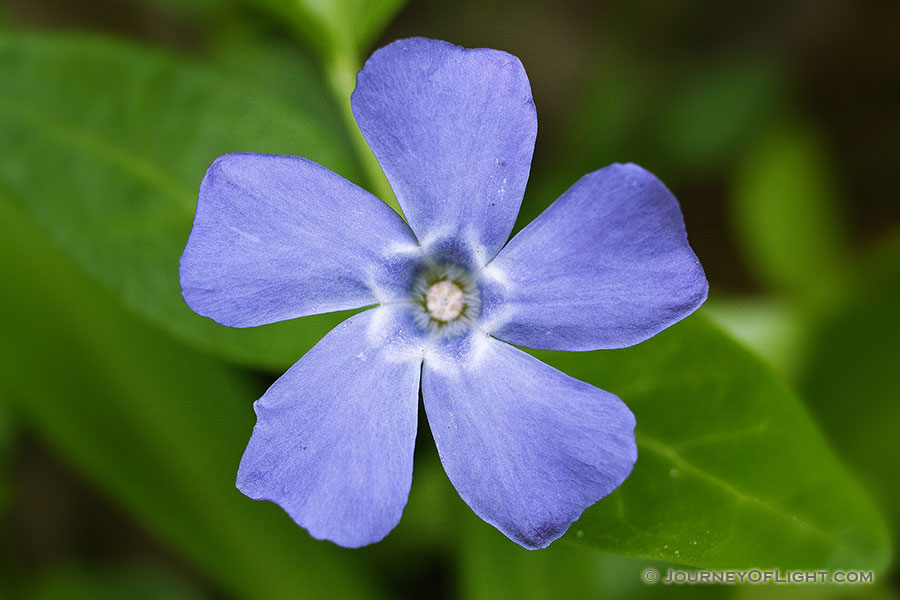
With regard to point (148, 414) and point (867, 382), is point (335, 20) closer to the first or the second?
point (148, 414)

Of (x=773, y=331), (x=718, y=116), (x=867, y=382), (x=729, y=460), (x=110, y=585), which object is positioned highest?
(x=729, y=460)

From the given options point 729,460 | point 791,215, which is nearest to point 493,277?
point 729,460

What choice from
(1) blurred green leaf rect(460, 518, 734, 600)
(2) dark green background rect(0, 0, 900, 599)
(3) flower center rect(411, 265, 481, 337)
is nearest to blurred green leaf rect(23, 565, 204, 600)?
(2) dark green background rect(0, 0, 900, 599)

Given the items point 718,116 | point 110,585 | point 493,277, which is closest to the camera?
point 493,277

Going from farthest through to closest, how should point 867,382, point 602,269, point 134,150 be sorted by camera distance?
point 867,382 < point 134,150 < point 602,269

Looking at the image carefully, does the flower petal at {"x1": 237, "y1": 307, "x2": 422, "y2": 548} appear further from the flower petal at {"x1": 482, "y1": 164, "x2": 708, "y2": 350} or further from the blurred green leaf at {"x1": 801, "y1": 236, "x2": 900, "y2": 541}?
the blurred green leaf at {"x1": 801, "y1": 236, "x2": 900, "y2": 541}

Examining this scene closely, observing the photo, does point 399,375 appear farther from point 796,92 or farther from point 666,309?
point 796,92
